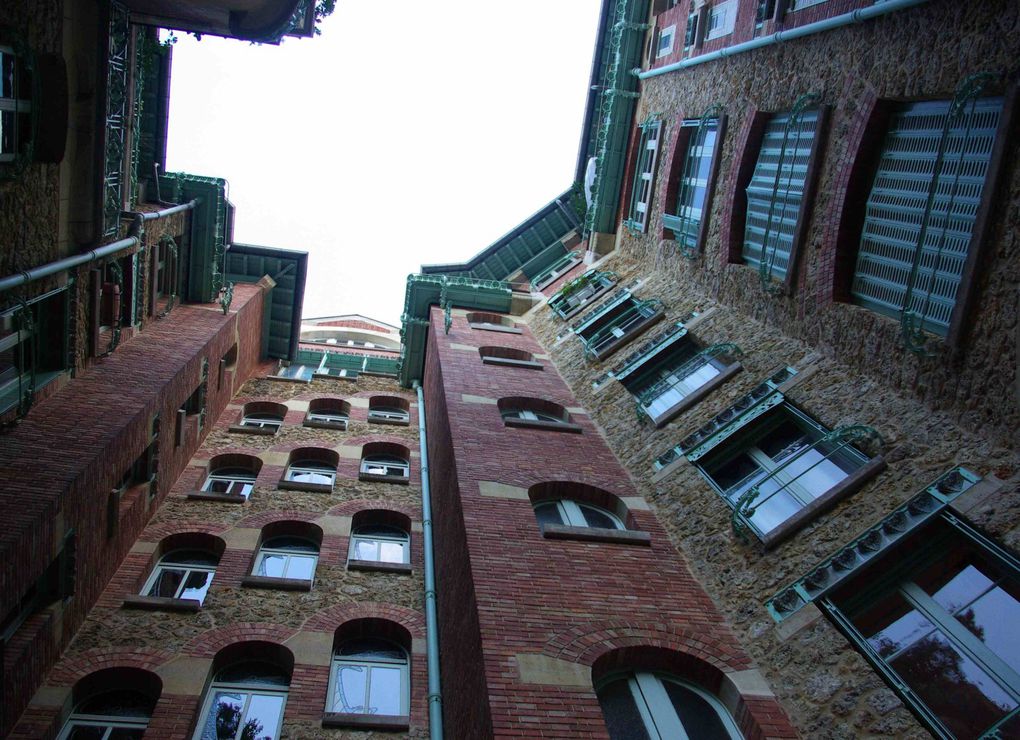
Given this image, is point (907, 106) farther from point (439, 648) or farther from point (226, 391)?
point (226, 391)

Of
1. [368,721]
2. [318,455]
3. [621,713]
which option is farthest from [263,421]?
[621,713]

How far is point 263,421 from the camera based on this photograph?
2095cm

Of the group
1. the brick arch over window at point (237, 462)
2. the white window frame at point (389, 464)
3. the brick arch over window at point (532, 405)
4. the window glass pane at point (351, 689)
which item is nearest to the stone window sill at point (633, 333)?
the brick arch over window at point (532, 405)

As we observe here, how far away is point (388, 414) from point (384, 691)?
11451mm

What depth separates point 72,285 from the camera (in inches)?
496

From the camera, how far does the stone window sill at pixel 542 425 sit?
14352mm

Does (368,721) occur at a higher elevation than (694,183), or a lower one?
lower

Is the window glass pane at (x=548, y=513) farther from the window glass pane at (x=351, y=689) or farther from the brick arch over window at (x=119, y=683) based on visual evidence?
the brick arch over window at (x=119, y=683)

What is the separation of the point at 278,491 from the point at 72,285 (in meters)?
5.95

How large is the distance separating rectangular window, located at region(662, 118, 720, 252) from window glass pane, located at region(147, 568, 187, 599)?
37.4 feet

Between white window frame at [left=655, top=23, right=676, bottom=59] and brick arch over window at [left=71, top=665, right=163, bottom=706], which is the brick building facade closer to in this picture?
brick arch over window at [left=71, top=665, right=163, bottom=706]

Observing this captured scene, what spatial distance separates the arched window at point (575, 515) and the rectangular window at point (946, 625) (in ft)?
14.9

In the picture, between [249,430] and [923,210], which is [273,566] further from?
[923,210]

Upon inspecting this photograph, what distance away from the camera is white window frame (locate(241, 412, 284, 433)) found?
20375 millimetres
